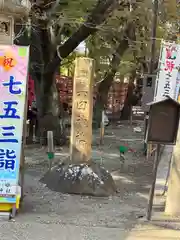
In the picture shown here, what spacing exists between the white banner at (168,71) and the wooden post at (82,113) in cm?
206

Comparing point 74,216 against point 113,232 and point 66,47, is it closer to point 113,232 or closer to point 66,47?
point 113,232

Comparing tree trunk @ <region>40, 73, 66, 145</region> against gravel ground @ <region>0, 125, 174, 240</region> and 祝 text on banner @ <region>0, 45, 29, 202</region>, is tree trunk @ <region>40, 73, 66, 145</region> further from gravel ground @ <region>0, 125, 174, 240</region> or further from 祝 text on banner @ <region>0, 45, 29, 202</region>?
祝 text on banner @ <region>0, 45, 29, 202</region>

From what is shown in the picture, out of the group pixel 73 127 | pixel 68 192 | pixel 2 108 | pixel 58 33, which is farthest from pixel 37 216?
pixel 58 33

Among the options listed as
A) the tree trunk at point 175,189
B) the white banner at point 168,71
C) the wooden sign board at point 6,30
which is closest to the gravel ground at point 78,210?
the tree trunk at point 175,189

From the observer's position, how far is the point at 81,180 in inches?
323

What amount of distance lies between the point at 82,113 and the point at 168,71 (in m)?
2.67

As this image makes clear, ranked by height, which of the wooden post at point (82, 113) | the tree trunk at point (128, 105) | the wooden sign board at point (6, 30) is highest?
the wooden sign board at point (6, 30)

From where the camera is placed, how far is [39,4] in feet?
37.3

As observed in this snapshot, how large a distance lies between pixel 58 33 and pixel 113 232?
956 cm

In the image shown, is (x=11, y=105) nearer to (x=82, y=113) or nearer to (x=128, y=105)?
(x=82, y=113)

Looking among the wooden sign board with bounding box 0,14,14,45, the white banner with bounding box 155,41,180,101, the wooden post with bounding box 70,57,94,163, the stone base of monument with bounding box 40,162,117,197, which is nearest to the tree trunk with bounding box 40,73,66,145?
the white banner with bounding box 155,41,180,101

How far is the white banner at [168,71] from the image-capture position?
32.9ft

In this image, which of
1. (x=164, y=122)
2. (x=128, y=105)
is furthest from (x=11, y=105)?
(x=128, y=105)

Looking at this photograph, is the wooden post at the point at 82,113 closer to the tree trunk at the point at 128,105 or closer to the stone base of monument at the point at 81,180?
the stone base of monument at the point at 81,180
